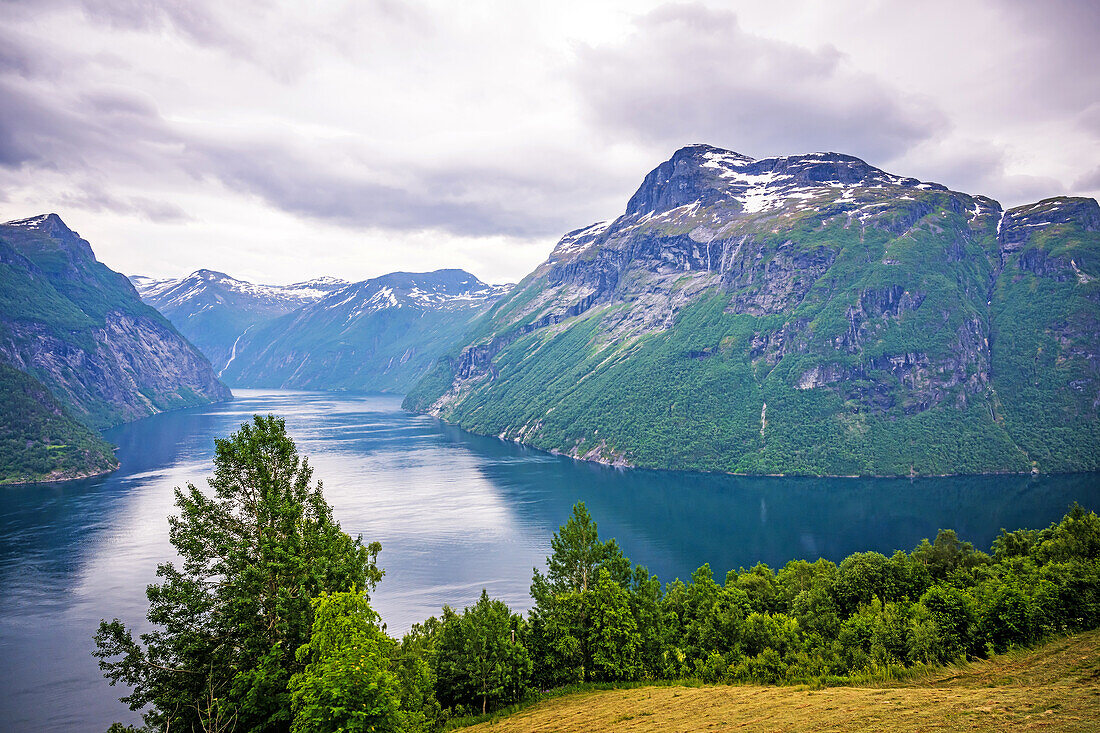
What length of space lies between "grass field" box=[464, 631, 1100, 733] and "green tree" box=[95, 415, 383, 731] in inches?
514

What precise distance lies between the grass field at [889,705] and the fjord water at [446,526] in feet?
153

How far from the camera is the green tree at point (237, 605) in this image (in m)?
22.5

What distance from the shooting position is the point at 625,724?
27484mm

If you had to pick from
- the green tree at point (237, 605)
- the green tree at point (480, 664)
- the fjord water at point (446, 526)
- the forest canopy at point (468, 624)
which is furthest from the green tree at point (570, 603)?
the fjord water at point (446, 526)

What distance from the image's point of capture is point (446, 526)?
114 metres

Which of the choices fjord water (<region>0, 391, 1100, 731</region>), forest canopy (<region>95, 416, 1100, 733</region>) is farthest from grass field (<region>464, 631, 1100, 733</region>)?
fjord water (<region>0, 391, 1100, 731</region>)

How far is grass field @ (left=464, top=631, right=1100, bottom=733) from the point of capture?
19564 millimetres

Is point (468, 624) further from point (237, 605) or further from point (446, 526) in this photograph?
point (446, 526)

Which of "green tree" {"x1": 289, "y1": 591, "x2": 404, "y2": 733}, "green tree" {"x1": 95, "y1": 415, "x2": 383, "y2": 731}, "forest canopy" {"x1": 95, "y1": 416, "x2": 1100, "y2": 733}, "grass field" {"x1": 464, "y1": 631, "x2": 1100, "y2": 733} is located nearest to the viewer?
"green tree" {"x1": 289, "y1": 591, "x2": 404, "y2": 733}

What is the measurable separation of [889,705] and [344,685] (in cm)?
2123

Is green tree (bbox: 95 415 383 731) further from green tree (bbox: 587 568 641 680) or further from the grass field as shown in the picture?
green tree (bbox: 587 568 641 680)

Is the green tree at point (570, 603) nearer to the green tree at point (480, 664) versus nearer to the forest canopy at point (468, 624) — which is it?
the forest canopy at point (468, 624)

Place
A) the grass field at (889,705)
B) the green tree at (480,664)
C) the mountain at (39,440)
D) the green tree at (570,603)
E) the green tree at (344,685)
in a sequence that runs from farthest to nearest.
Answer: the mountain at (39,440) → the green tree at (570,603) → the green tree at (480,664) → the grass field at (889,705) → the green tree at (344,685)

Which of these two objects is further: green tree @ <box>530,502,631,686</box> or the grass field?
green tree @ <box>530,502,631,686</box>
